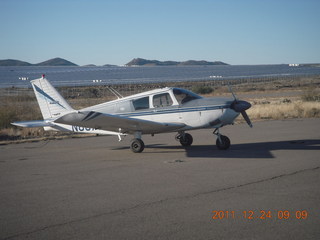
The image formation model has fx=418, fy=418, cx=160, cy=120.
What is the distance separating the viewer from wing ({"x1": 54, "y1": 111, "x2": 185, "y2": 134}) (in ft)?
40.6

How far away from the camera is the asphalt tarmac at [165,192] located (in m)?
5.93

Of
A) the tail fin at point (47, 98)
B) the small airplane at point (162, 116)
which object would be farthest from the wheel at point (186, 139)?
the tail fin at point (47, 98)

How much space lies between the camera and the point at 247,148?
45.3 ft

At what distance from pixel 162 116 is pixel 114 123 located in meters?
1.64

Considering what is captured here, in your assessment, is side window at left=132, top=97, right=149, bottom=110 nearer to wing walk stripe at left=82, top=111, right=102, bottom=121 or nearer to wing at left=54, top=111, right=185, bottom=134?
wing at left=54, top=111, right=185, bottom=134

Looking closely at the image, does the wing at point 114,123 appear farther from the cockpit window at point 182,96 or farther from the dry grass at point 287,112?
the dry grass at point 287,112

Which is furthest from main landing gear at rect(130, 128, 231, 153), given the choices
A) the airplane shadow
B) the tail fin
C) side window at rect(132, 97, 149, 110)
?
the tail fin

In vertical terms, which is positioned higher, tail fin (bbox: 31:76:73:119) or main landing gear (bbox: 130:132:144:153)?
tail fin (bbox: 31:76:73:119)

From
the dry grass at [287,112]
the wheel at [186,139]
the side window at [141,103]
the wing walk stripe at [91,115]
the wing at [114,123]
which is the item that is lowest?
the dry grass at [287,112]

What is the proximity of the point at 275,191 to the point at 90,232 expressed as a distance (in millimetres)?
3748

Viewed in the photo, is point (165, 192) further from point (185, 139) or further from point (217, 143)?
point (185, 139)

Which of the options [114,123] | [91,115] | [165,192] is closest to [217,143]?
[114,123]

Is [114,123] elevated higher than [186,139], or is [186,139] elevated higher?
[114,123]

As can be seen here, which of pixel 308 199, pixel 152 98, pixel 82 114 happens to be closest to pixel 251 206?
pixel 308 199
